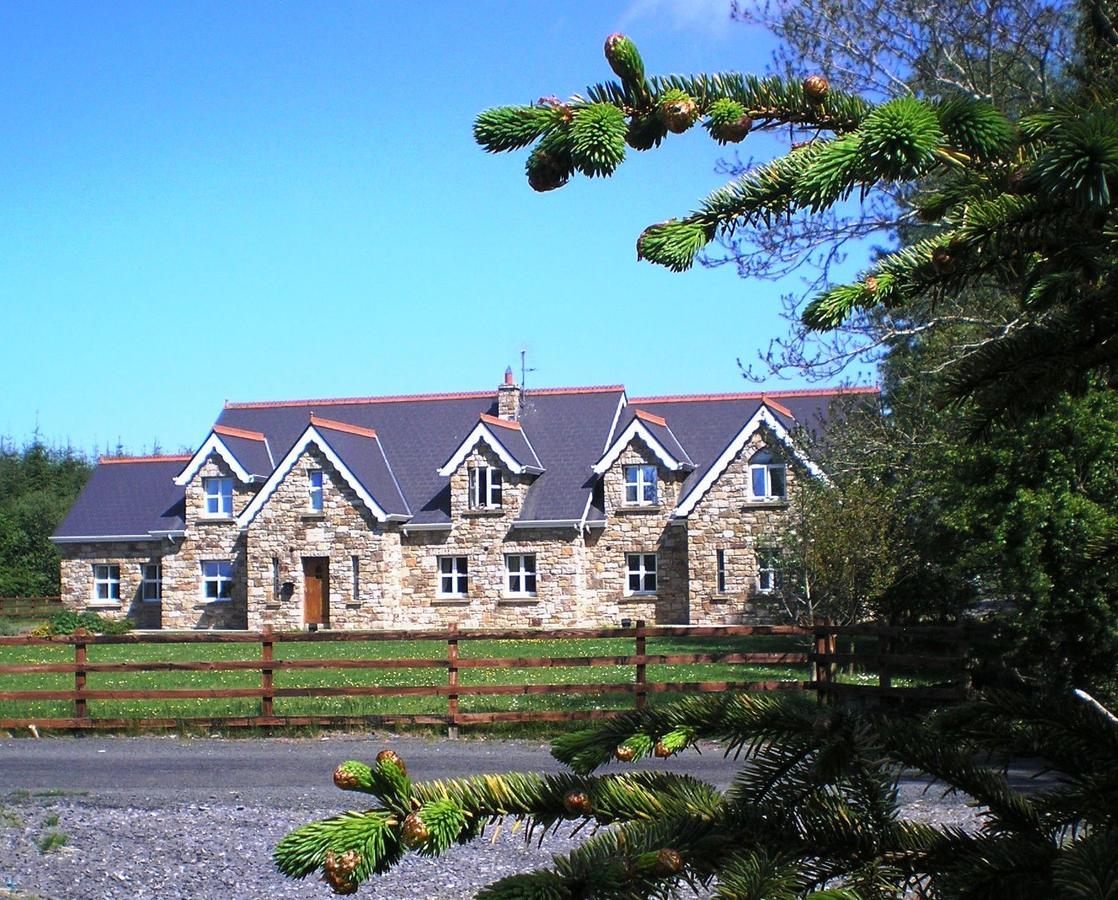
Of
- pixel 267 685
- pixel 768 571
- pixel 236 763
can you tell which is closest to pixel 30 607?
pixel 768 571

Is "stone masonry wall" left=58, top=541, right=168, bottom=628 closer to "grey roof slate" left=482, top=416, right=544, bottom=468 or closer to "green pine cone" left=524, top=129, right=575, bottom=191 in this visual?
"grey roof slate" left=482, top=416, right=544, bottom=468

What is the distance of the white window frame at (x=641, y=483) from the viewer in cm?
4012

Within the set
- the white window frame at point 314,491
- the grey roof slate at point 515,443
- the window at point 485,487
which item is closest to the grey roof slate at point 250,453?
the white window frame at point 314,491

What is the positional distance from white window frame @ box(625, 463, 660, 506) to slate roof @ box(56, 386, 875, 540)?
1.04m

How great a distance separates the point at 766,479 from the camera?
3844 cm

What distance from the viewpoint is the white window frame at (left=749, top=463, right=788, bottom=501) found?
3831 cm

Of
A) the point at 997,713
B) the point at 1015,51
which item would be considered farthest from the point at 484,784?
the point at 1015,51

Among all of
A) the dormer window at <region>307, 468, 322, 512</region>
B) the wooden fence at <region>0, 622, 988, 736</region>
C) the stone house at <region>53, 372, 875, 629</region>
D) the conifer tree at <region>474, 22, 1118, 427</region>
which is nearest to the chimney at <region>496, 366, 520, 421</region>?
the stone house at <region>53, 372, 875, 629</region>

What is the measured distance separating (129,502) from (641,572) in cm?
2086

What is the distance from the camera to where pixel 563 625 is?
129 ft

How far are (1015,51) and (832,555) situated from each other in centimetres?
857

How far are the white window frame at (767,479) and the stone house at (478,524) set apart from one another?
74mm

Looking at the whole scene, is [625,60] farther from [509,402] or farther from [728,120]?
[509,402]

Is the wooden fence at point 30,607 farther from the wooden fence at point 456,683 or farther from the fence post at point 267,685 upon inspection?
the fence post at point 267,685
